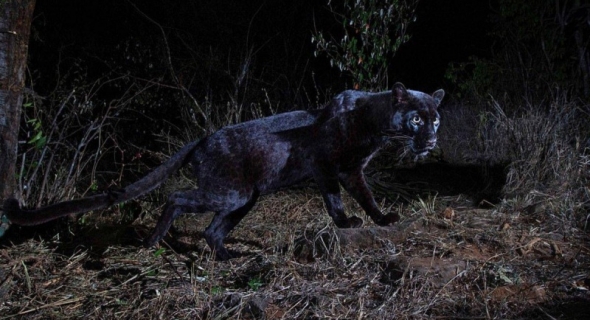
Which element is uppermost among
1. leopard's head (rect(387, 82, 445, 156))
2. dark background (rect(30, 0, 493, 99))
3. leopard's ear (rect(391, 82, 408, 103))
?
leopard's ear (rect(391, 82, 408, 103))

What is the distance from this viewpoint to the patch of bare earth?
11.0ft

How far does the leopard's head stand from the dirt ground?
632mm

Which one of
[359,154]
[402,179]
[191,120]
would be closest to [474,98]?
[402,179]

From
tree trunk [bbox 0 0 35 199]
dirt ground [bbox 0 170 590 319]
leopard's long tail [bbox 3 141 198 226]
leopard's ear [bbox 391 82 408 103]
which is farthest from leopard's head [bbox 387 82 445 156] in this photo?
tree trunk [bbox 0 0 35 199]

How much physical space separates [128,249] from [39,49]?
19.8 ft

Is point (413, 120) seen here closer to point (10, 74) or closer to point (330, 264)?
point (330, 264)

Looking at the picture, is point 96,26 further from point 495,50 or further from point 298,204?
point 495,50

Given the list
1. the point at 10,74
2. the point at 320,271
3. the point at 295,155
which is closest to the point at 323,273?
the point at 320,271

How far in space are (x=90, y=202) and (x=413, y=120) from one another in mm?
2436

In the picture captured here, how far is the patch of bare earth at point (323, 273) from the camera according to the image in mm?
3348

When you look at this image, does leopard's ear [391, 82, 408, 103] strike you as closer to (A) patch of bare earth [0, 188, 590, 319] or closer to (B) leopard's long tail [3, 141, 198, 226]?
(A) patch of bare earth [0, 188, 590, 319]

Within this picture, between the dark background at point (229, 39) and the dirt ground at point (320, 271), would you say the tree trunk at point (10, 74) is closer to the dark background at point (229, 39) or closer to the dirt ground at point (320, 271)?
the dirt ground at point (320, 271)

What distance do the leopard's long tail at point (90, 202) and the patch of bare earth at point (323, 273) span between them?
0.44 meters

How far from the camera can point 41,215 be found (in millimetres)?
3979
